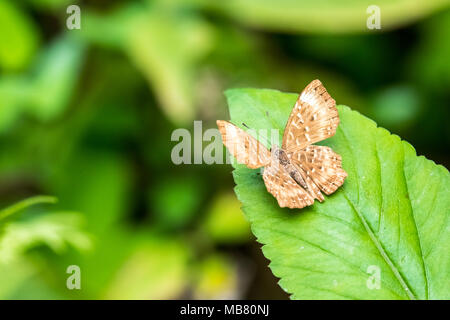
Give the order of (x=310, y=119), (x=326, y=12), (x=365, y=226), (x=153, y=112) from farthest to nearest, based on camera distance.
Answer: (x=153, y=112)
(x=326, y=12)
(x=310, y=119)
(x=365, y=226)

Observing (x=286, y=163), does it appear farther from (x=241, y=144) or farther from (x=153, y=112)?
(x=153, y=112)

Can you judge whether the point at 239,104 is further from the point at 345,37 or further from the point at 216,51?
the point at 345,37

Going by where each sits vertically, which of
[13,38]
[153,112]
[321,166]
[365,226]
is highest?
[13,38]

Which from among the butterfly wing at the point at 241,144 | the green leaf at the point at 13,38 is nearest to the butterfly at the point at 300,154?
the butterfly wing at the point at 241,144

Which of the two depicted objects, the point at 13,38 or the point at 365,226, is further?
the point at 13,38

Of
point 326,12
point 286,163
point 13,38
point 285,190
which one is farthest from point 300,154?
point 13,38

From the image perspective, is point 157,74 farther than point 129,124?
No

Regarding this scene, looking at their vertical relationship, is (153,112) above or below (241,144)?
above

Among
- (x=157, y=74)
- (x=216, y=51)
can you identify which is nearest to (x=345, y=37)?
(x=216, y=51)
